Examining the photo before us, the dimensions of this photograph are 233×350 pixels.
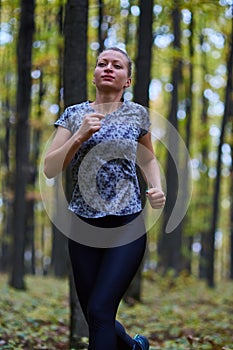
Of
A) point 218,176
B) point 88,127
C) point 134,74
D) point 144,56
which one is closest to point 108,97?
point 88,127

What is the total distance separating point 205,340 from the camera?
641cm

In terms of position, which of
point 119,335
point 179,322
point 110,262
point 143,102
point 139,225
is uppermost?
point 143,102

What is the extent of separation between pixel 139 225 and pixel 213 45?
1865cm

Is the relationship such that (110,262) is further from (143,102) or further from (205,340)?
(143,102)

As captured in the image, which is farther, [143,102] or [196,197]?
[196,197]

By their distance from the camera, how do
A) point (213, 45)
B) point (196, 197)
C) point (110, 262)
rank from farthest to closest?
point (196, 197) < point (213, 45) < point (110, 262)

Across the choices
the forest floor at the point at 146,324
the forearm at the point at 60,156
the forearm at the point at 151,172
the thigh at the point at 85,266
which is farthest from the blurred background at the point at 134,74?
the forest floor at the point at 146,324

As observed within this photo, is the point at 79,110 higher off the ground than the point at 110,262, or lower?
higher

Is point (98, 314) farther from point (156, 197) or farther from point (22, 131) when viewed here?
point (22, 131)

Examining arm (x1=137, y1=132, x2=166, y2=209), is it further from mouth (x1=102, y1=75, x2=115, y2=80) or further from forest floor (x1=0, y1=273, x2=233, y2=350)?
forest floor (x1=0, y1=273, x2=233, y2=350)

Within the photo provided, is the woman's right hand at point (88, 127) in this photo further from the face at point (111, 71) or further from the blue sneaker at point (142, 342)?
the blue sneaker at point (142, 342)

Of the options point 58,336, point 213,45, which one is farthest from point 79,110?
point 213,45

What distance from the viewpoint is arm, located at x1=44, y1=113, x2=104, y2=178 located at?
3.38 m

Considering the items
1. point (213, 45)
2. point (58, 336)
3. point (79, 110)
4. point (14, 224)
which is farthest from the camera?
point (213, 45)
